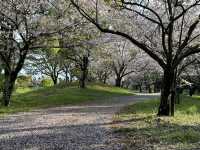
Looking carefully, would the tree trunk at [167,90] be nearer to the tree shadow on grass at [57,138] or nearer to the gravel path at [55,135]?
the gravel path at [55,135]

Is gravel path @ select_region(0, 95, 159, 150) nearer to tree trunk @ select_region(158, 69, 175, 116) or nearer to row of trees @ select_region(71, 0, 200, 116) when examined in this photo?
tree trunk @ select_region(158, 69, 175, 116)

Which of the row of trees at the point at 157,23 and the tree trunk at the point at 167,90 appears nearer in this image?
the row of trees at the point at 157,23

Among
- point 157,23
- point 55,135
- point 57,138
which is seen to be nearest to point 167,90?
point 157,23

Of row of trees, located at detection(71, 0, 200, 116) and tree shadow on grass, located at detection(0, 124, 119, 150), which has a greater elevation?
row of trees, located at detection(71, 0, 200, 116)

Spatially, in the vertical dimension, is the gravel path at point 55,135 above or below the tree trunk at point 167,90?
below

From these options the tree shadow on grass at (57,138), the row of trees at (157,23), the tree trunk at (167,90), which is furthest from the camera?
the tree trunk at (167,90)

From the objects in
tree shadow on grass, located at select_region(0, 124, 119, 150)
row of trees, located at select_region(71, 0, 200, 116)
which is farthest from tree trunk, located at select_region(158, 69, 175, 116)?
tree shadow on grass, located at select_region(0, 124, 119, 150)

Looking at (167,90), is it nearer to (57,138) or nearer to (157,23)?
(157,23)

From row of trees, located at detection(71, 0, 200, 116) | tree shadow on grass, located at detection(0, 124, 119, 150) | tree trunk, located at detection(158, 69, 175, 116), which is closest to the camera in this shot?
tree shadow on grass, located at detection(0, 124, 119, 150)

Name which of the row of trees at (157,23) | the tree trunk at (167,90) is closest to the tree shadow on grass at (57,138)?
the row of trees at (157,23)

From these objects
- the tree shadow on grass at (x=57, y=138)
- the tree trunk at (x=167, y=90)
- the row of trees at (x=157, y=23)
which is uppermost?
the row of trees at (x=157, y=23)

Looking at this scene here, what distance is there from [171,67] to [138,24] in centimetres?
427

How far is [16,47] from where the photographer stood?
2823 centimetres

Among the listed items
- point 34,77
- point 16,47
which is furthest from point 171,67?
point 34,77
